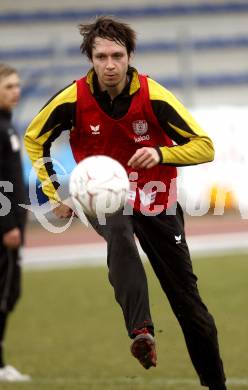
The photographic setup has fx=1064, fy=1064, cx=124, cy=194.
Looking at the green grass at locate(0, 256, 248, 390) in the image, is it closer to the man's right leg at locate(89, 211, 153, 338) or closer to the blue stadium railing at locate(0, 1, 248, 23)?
the man's right leg at locate(89, 211, 153, 338)

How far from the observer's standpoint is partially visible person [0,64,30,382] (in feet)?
29.1

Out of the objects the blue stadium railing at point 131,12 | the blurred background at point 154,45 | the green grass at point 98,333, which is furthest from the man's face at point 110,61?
the blue stadium railing at point 131,12

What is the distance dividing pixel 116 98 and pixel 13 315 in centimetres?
644

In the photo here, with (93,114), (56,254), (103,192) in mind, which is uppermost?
(93,114)

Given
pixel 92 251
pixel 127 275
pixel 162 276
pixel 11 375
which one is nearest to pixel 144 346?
pixel 127 275

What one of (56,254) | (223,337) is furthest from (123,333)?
(56,254)

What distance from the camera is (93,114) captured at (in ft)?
20.2

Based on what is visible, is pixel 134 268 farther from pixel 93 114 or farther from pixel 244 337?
pixel 244 337

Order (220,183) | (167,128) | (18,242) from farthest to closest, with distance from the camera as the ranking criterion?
(220,183), (18,242), (167,128)

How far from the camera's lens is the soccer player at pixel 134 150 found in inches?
236

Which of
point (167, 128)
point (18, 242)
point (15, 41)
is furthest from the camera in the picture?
point (15, 41)

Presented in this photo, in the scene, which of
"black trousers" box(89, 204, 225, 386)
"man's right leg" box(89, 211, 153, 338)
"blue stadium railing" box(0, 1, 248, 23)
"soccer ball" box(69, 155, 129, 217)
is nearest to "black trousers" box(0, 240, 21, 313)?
"black trousers" box(89, 204, 225, 386)

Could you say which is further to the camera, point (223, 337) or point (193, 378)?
point (223, 337)

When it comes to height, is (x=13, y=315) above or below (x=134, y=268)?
below
